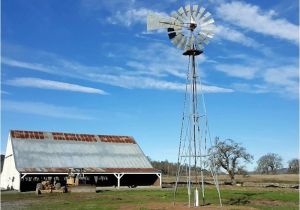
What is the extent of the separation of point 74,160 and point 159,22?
104 ft

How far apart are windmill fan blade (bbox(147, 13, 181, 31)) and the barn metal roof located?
91.7 feet

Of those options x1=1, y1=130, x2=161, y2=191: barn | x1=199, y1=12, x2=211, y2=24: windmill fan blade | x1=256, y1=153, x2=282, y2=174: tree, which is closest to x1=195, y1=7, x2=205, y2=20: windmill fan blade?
x1=199, y1=12, x2=211, y2=24: windmill fan blade

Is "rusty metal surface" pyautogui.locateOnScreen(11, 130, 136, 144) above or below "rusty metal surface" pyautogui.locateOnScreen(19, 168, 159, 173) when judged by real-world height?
above

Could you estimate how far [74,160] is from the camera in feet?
173

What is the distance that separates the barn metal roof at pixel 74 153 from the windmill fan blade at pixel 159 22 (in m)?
28.0

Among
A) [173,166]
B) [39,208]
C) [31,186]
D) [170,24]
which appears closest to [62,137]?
[31,186]

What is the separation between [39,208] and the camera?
84.3ft

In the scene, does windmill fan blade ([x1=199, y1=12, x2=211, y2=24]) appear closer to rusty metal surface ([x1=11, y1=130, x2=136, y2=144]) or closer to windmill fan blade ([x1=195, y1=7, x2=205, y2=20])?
windmill fan blade ([x1=195, y1=7, x2=205, y2=20])

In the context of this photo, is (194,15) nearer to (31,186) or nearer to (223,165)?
(31,186)

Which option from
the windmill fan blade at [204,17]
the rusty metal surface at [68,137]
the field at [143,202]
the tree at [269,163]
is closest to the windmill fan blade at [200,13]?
the windmill fan blade at [204,17]

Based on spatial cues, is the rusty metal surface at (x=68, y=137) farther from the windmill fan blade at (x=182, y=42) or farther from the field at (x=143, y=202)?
the windmill fan blade at (x=182, y=42)

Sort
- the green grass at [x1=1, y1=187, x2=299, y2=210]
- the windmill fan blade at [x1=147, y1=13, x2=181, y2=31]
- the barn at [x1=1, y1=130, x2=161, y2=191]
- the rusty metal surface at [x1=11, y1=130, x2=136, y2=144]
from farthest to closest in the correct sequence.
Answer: the rusty metal surface at [x1=11, y1=130, x2=136, y2=144], the barn at [x1=1, y1=130, x2=161, y2=191], the green grass at [x1=1, y1=187, x2=299, y2=210], the windmill fan blade at [x1=147, y1=13, x2=181, y2=31]

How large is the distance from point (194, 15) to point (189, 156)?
8.82 metres

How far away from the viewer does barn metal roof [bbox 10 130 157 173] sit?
49.8 m
